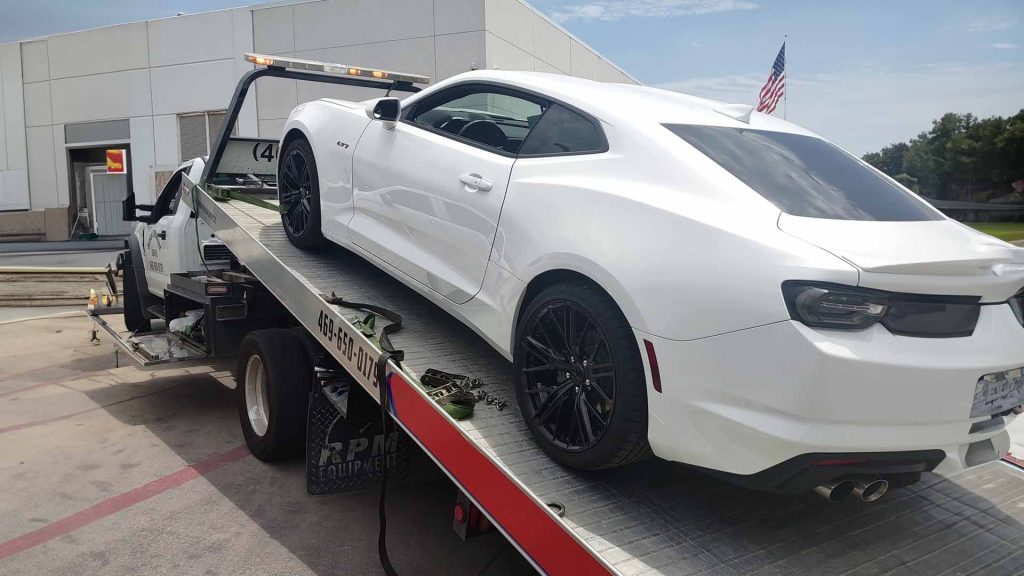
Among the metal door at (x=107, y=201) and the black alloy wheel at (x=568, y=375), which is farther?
the metal door at (x=107, y=201)

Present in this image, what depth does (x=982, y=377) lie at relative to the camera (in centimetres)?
238

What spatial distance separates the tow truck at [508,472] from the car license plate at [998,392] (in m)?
0.63

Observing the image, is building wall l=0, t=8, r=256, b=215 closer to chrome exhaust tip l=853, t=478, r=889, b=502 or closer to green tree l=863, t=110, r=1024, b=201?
chrome exhaust tip l=853, t=478, r=889, b=502

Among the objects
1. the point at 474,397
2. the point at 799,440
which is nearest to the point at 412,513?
the point at 474,397

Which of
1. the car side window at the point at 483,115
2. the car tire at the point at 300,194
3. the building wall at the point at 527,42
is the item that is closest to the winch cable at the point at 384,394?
the car side window at the point at 483,115

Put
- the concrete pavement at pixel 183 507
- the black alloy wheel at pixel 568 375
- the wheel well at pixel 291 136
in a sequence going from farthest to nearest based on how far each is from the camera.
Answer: the wheel well at pixel 291 136 < the concrete pavement at pixel 183 507 < the black alloy wheel at pixel 568 375

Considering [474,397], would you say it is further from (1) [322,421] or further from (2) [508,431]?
(1) [322,421]

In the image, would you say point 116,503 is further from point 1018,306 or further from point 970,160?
point 970,160

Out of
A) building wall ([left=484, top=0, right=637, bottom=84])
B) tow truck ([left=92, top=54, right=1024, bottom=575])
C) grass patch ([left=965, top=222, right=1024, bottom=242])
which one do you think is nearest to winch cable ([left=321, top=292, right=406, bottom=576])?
tow truck ([left=92, top=54, right=1024, bottom=575])

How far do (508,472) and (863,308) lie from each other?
1340 millimetres

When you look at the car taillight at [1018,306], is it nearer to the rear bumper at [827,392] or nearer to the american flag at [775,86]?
the rear bumper at [827,392]

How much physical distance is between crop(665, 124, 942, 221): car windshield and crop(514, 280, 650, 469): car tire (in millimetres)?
697

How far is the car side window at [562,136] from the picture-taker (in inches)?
124

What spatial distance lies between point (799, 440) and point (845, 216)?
2.71ft
